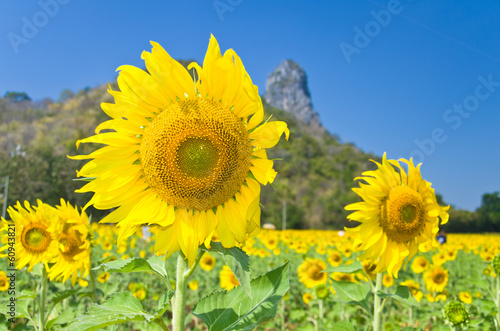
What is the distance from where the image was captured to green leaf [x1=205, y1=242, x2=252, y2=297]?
110 cm

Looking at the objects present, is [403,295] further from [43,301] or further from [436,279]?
[436,279]

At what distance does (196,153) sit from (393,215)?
1.87 m

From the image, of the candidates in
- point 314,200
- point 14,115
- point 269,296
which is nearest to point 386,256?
point 269,296

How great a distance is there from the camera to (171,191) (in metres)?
1.39

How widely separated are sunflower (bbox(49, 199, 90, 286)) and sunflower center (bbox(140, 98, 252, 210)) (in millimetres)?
1761

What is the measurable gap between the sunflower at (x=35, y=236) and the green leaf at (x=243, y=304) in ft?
5.89

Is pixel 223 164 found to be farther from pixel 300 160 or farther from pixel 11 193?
pixel 300 160

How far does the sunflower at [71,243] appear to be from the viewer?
9.27 ft

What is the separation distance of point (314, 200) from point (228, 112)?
185 ft

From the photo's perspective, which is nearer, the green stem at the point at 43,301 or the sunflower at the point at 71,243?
the green stem at the point at 43,301

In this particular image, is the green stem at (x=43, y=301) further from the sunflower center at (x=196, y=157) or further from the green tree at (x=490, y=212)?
the green tree at (x=490, y=212)

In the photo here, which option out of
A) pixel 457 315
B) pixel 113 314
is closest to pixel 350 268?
pixel 113 314

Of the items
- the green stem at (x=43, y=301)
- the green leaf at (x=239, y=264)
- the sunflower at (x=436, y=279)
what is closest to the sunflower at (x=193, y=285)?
the green stem at (x=43, y=301)

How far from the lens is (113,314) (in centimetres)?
124
